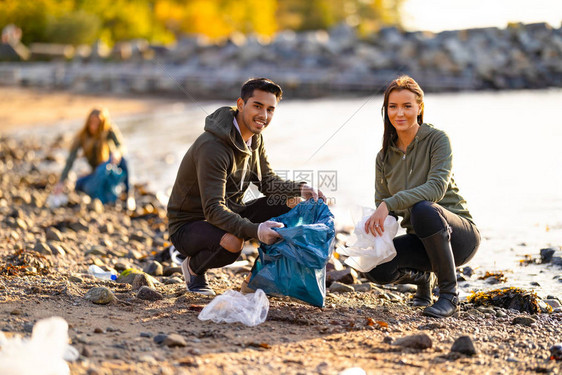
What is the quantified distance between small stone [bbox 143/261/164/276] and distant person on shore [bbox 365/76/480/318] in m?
1.56

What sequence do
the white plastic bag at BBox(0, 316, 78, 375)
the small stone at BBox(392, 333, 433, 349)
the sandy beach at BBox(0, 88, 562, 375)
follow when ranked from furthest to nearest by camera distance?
the small stone at BBox(392, 333, 433, 349) → the sandy beach at BBox(0, 88, 562, 375) → the white plastic bag at BBox(0, 316, 78, 375)

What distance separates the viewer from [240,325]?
3.64m

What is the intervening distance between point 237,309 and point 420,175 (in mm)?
1353

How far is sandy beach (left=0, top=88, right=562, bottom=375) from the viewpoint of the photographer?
3.09m

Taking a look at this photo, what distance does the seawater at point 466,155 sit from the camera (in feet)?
21.2

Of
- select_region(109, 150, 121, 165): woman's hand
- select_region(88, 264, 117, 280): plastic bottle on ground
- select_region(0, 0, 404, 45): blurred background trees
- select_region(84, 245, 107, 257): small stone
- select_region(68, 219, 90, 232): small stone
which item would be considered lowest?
select_region(88, 264, 117, 280): plastic bottle on ground

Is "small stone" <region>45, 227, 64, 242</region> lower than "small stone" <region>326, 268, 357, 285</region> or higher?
higher

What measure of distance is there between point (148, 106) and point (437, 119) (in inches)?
371

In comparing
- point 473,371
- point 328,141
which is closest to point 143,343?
point 473,371

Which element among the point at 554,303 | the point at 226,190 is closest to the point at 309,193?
the point at 226,190

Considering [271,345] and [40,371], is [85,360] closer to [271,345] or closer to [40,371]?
[40,371]

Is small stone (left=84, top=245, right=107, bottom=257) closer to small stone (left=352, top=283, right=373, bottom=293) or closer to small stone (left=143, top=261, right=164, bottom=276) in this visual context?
small stone (left=143, top=261, right=164, bottom=276)

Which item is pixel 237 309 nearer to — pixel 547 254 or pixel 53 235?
pixel 53 235

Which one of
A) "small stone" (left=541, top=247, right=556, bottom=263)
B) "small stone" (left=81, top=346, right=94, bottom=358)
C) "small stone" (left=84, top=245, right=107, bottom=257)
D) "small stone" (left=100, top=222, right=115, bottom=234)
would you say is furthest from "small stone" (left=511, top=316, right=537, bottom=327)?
"small stone" (left=100, top=222, right=115, bottom=234)
